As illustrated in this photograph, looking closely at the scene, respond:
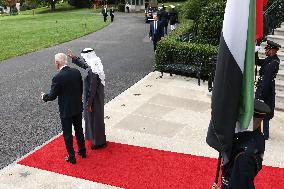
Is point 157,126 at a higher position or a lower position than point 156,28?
lower

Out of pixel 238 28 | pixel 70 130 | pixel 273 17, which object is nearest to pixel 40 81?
pixel 70 130

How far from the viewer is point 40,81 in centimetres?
1472

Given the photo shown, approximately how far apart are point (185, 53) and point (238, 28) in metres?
10.2

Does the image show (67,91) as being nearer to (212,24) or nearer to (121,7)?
(212,24)

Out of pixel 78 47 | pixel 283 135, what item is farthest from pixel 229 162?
pixel 78 47

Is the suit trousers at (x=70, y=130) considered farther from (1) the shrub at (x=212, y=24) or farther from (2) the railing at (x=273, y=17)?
(2) the railing at (x=273, y=17)

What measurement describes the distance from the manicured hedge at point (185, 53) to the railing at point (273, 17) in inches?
97.3

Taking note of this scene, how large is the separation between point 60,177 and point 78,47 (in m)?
15.7

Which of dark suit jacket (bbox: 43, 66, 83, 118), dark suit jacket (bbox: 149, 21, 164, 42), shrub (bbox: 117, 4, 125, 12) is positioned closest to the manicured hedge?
dark suit jacket (bbox: 149, 21, 164, 42)

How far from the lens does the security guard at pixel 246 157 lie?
14.4ft

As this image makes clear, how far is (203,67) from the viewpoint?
1411cm

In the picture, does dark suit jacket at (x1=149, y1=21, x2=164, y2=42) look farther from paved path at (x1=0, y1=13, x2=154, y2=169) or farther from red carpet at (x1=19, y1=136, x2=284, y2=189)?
red carpet at (x1=19, y1=136, x2=284, y2=189)

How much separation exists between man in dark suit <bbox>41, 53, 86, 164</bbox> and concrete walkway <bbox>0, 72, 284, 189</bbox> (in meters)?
0.90

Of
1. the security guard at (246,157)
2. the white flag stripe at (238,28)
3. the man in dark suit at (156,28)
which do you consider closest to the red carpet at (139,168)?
the security guard at (246,157)
